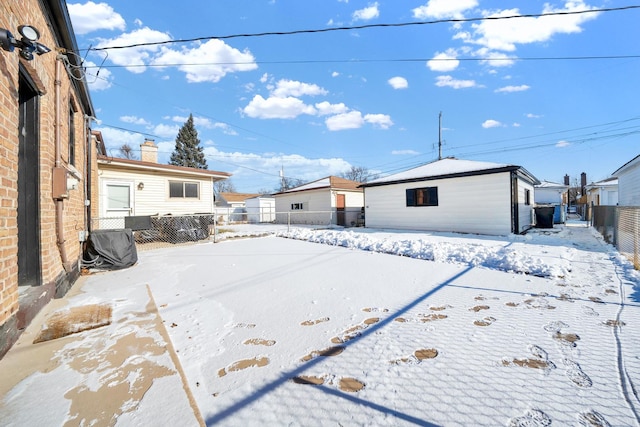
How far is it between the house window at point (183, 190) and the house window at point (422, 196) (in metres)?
10.2

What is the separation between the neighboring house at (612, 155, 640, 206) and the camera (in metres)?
10.8

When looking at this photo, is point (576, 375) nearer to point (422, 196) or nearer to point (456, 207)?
point (456, 207)

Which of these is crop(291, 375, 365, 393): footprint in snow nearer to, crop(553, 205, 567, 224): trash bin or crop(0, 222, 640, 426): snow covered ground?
crop(0, 222, 640, 426): snow covered ground

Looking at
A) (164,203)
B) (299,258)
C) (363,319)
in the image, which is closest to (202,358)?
(363,319)

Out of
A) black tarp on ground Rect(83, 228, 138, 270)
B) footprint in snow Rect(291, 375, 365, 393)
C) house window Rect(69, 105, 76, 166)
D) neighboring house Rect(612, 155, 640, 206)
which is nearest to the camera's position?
footprint in snow Rect(291, 375, 365, 393)

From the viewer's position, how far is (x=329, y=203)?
19828 mm

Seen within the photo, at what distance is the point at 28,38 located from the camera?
8.15ft

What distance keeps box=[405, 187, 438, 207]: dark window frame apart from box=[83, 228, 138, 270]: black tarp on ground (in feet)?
37.8

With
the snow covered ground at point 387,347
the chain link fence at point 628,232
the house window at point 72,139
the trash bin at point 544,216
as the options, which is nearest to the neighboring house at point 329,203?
the trash bin at point 544,216

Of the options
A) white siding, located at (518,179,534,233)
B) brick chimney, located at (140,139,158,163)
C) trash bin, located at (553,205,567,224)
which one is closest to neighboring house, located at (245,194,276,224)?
brick chimney, located at (140,139,158,163)

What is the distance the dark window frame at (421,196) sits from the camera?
12.7 metres

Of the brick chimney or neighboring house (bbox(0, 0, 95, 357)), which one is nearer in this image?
neighboring house (bbox(0, 0, 95, 357))

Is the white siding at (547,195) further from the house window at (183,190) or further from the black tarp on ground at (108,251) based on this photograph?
the black tarp on ground at (108,251)

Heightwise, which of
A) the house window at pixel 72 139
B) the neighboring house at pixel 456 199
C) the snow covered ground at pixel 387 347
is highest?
the house window at pixel 72 139
